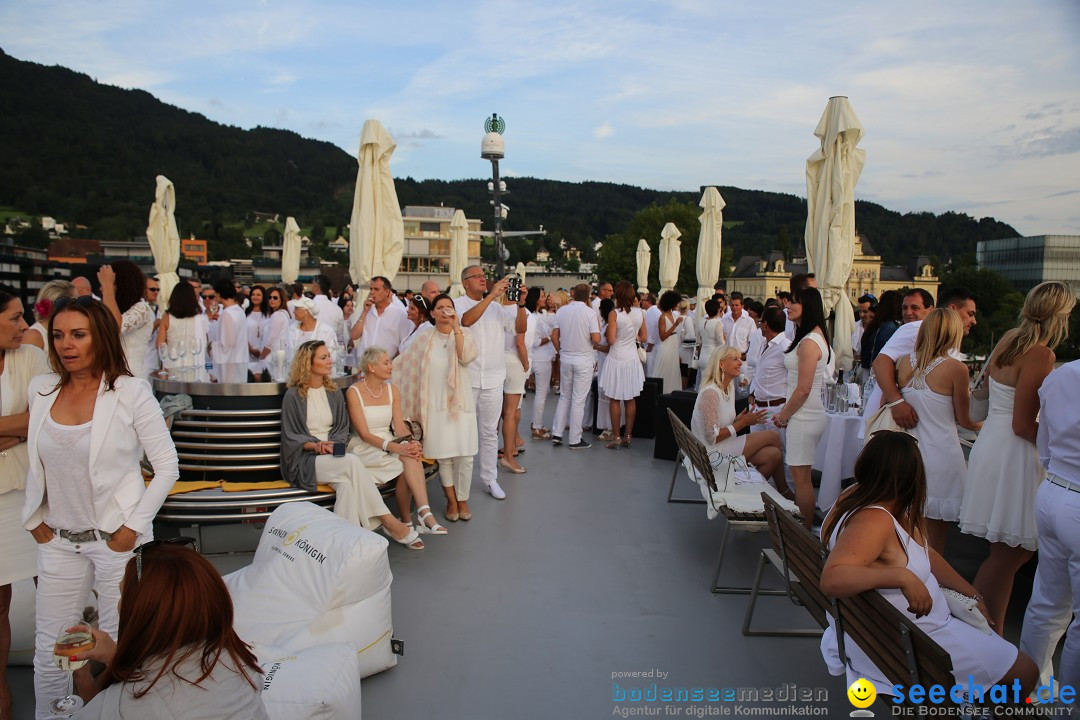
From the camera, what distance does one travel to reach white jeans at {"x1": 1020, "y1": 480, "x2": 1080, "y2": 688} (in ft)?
9.03

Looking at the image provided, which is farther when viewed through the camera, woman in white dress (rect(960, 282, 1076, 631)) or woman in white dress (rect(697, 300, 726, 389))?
woman in white dress (rect(697, 300, 726, 389))

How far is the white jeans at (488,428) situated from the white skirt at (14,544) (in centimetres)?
356

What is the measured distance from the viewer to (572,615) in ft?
12.8

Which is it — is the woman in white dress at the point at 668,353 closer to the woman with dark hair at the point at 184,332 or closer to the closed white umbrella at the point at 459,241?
the woman with dark hair at the point at 184,332

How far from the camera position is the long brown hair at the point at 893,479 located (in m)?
2.49

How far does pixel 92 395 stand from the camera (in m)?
2.58

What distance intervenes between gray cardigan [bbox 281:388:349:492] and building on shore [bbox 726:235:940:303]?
4278 inches

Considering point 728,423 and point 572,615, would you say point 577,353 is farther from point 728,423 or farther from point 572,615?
point 572,615

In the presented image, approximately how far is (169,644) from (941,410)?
13.1ft

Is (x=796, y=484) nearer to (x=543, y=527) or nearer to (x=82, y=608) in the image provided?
(x=543, y=527)

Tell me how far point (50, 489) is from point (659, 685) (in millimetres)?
2780

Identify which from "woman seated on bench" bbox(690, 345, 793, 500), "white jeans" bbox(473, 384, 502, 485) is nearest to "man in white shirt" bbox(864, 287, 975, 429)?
"woman seated on bench" bbox(690, 345, 793, 500)

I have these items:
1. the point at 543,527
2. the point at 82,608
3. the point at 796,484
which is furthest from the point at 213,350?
the point at 796,484

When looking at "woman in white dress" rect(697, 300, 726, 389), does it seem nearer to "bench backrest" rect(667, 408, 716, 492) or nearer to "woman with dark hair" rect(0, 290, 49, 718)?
"bench backrest" rect(667, 408, 716, 492)
